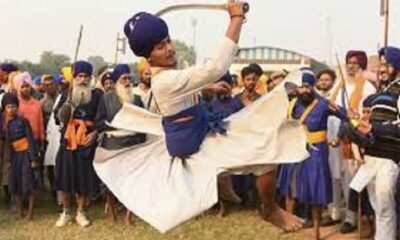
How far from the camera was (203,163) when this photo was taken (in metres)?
4.33

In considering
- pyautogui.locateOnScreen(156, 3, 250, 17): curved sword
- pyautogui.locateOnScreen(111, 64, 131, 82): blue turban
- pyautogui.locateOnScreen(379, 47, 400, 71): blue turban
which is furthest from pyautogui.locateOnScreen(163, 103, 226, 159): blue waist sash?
pyautogui.locateOnScreen(111, 64, 131, 82): blue turban

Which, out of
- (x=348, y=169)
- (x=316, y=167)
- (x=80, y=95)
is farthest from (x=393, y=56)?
(x=80, y=95)

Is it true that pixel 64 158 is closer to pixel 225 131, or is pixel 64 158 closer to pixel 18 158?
pixel 18 158

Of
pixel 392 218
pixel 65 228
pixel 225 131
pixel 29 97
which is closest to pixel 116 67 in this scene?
pixel 29 97

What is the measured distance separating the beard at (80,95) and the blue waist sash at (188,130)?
4409 millimetres

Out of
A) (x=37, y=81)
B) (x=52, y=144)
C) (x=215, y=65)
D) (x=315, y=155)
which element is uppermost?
(x=215, y=65)

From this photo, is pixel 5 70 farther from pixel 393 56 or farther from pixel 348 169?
pixel 393 56

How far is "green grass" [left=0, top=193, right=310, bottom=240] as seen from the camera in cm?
806

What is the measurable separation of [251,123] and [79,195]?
16.0 feet

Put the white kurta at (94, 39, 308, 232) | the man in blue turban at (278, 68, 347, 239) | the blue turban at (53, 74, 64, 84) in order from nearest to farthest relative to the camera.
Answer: the white kurta at (94, 39, 308, 232) < the man in blue turban at (278, 68, 347, 239) < the blue turban at (53, 74, 64, 84)

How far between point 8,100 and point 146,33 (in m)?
5.22

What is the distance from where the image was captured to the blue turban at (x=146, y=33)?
4.23 m

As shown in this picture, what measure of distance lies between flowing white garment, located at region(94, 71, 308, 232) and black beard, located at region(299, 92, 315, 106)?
342 centimetres

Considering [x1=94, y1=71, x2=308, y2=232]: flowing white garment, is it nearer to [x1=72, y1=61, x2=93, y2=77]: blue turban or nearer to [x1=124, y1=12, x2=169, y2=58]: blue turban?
[x1=124, y1=12, x2=169, y2=58]: blue turban
